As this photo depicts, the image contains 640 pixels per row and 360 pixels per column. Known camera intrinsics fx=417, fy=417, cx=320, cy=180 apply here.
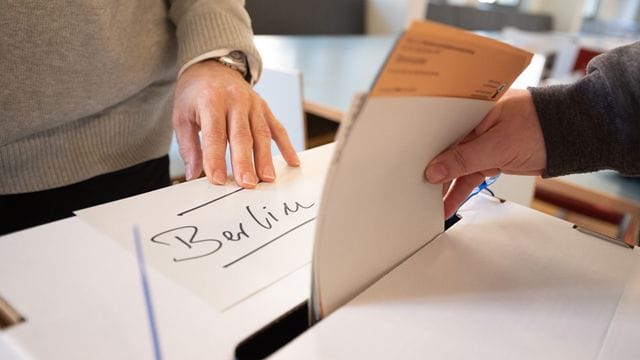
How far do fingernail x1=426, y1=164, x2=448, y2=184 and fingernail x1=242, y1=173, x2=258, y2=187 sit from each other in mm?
183

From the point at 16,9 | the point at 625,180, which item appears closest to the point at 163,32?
the point at 16,9

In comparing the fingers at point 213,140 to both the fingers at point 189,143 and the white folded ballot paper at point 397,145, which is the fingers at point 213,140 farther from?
the white folded ballot paper at point 397,145

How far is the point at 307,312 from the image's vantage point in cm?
29

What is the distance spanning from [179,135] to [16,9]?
0.70ft

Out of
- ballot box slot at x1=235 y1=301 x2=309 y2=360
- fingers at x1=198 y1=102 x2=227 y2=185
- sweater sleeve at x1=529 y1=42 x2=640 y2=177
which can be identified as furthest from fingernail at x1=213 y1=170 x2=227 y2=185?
sweater sleeve at x1=529 y1=42 x2=640 y2=177

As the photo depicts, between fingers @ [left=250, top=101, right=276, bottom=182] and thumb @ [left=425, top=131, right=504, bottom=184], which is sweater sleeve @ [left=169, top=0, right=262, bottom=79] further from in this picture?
thumb @ [left=425, top=131, right=504, bottom=184]

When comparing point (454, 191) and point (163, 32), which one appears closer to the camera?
point (454, 191)

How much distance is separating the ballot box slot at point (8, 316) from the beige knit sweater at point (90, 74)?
34 cm

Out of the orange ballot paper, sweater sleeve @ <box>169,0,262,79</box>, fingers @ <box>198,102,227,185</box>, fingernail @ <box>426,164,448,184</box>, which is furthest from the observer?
sweater sleeve @ <box>169,0,262,79</box>

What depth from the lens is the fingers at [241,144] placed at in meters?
0.44

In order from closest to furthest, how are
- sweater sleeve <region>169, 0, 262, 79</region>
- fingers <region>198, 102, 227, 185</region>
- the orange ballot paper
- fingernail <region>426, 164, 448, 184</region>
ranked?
1. the orange ballot paper
2. fingernail <region>426, 164, 448, 184</region>
3. fingers <region>198, 102, 227, 185</region>
4. sweater sleeve <region>169, 0, 262, 79</region>

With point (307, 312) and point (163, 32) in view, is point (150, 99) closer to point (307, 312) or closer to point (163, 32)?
point (163, 32)

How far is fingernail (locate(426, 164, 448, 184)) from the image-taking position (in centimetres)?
34

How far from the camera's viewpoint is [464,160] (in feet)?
1.18
